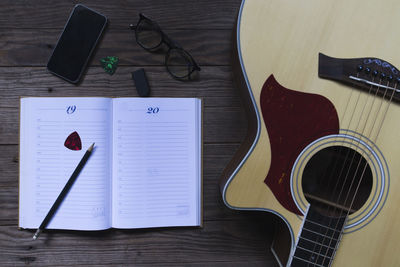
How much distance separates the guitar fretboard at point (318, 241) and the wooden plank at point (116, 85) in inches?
14.3

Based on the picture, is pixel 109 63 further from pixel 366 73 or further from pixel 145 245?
pixel 366 73

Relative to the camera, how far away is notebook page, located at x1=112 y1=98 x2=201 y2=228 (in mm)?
808

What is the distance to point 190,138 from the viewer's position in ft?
2.70

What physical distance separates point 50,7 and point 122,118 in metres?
0.35

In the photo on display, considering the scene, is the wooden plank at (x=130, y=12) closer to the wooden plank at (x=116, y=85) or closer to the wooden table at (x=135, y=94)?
the wooden table at (x=135, y=94)

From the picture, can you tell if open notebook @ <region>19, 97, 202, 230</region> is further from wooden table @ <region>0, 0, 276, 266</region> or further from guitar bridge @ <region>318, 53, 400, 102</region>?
guitar bridge @ <region>318, 53, 400, 102</region>

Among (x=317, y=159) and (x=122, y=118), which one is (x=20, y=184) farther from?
(x=317, y=159)

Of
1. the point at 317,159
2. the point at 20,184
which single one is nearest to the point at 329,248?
the point at 317,159

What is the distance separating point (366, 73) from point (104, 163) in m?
0.65

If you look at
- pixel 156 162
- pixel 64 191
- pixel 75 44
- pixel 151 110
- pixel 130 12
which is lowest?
pixel 64 191

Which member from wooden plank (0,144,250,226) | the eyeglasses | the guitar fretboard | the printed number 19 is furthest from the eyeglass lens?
the guitar fretboard

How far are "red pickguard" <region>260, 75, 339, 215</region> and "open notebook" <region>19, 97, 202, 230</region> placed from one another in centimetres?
26

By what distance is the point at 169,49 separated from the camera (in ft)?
2.71

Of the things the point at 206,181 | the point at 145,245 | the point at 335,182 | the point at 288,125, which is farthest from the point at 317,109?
the point at 145,245
